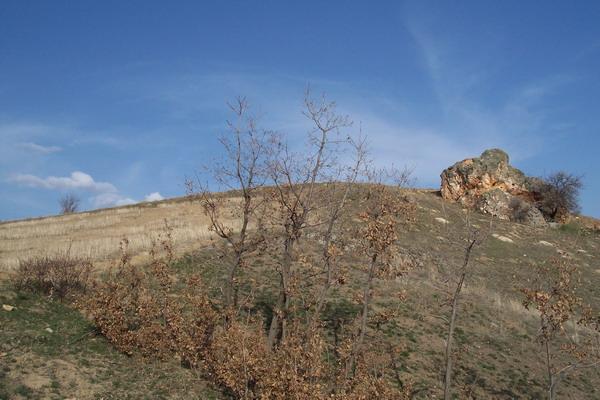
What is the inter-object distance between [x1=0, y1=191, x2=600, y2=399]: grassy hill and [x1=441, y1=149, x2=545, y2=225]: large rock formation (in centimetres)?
1228

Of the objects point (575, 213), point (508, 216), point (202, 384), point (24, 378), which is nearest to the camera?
point (24, 378)

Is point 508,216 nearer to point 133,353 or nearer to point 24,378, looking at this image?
point 133,353

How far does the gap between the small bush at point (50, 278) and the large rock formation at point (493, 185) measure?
42.4 meters

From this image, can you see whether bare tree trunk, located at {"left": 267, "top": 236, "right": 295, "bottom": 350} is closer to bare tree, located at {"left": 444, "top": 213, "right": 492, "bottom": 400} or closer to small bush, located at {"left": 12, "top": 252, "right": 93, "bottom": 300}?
bare tree, located at {"left": 444, "top": 213, "right": 492, "bottom": 400}

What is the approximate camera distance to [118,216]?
4619 cm

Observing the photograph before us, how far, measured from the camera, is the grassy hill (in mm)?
13016

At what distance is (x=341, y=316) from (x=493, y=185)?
4020cm

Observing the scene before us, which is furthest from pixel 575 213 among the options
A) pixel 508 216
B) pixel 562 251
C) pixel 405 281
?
pixel 405 281

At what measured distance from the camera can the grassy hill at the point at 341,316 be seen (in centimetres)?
1302

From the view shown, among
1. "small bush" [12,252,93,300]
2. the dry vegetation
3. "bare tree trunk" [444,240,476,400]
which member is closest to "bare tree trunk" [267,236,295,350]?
the dry vegetation

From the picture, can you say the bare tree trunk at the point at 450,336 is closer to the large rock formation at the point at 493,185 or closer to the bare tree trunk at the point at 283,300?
the bare tree trunk at the point at 283,300

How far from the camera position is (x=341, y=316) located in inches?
797

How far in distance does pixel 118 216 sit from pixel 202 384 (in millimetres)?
35527

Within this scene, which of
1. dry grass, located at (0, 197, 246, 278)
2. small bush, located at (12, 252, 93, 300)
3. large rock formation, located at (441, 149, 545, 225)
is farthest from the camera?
large rock formation, located at (441, 149, 545, 225)
